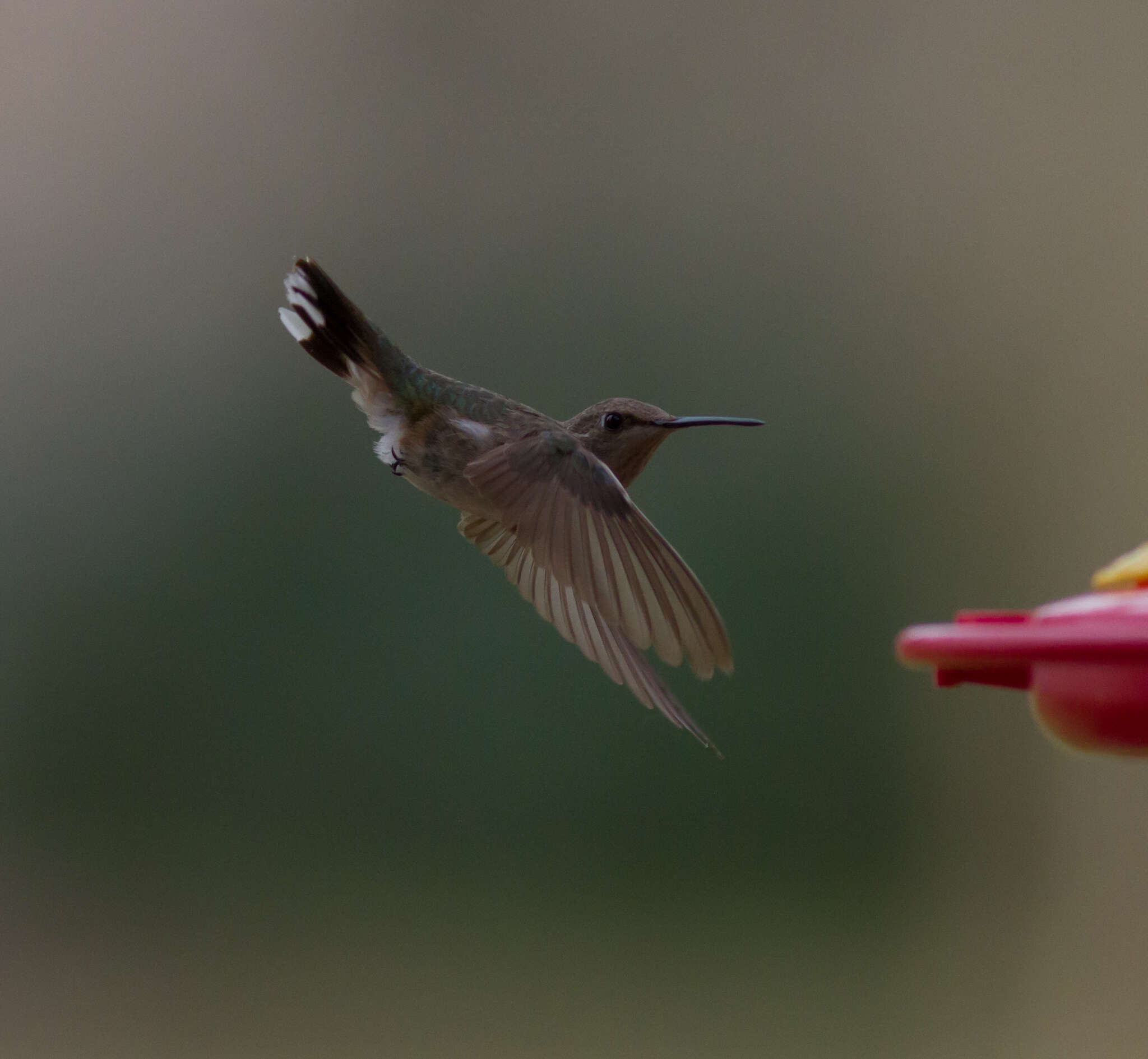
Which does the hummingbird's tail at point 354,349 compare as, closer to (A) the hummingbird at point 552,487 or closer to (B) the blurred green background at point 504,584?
(A) the hummingbird at point 552,487

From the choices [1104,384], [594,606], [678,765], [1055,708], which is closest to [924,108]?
[1104,384]

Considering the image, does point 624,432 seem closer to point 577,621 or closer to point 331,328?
point 577,621

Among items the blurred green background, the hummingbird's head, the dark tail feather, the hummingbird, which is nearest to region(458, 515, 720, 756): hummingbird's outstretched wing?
the hummingbird

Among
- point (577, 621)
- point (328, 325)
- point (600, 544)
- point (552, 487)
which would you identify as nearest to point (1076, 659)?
point (600, 544)

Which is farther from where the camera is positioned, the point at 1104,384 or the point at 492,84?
the point at 492,84

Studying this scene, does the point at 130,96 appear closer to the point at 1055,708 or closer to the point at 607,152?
the point at 607,152

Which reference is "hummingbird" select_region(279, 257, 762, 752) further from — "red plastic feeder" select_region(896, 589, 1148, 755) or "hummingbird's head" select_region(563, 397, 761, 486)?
"red plastic feeder" select_region(896, 589, 1148, 755)

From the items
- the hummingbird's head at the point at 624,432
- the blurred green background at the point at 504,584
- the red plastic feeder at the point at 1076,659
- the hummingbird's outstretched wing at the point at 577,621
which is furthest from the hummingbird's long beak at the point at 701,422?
the blurred green background at the point at 504,584
